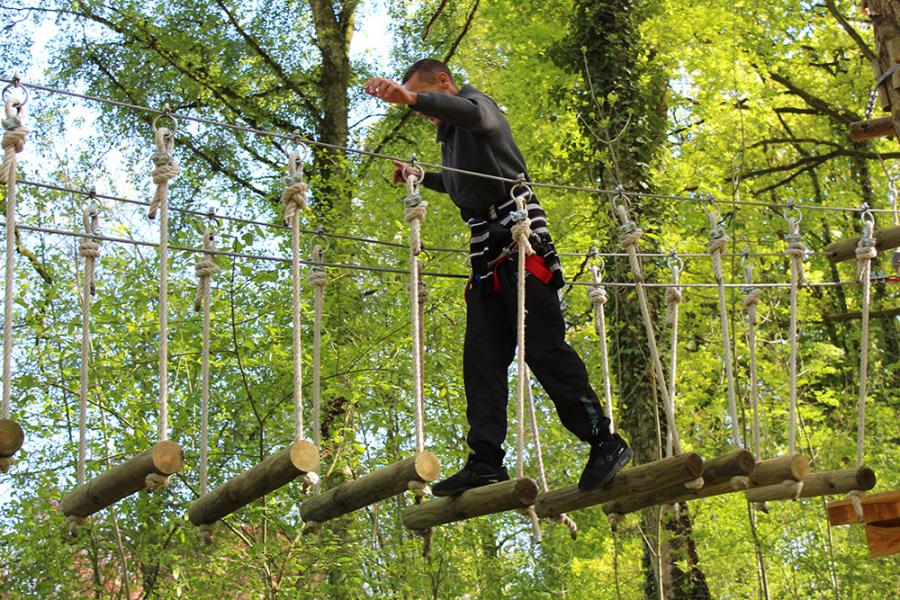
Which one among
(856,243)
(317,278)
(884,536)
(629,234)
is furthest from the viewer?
(884,536)

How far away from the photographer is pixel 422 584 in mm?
8430

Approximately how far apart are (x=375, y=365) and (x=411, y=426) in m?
1.71

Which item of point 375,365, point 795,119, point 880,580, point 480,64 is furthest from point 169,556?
point 795,119

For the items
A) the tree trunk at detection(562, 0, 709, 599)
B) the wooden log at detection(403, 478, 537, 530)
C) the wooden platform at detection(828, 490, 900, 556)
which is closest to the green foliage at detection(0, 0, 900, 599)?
the tree trunk at detection(562, 0, 709, 599)

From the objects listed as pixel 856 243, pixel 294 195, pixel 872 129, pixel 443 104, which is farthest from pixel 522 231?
pixel 872 129

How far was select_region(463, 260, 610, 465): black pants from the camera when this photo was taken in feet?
12.2

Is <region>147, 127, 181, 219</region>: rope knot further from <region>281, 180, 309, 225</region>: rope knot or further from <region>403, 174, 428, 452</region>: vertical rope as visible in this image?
<region>403, 174, 428, 452</region>: vertical rope

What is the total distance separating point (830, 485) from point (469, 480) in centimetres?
145

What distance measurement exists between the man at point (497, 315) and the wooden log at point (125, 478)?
36.8 inches

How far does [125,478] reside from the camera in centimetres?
313

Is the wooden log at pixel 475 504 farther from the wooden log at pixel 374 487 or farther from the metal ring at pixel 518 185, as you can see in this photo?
the metal ring at pixel 518 185

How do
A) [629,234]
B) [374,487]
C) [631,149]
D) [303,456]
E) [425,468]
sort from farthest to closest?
[631,149]
[629,234]
[374,487]
[425,468]
[303,456]

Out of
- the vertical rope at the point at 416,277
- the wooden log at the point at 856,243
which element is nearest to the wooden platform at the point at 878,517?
the wooden log at the point at 856,243

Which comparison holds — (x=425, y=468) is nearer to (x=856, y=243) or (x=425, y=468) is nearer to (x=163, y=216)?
(x=163, y=216)
